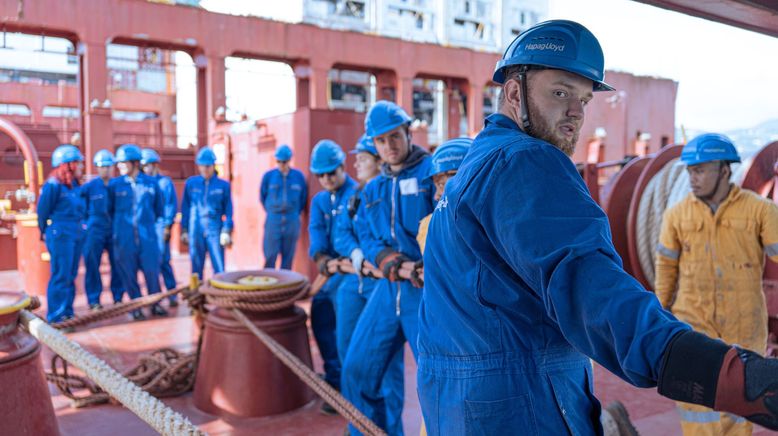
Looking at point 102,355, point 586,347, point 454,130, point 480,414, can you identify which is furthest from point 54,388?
point 454,130

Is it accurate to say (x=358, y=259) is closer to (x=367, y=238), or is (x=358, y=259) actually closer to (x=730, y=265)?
(x=367, y=238)

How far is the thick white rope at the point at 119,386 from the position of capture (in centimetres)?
189

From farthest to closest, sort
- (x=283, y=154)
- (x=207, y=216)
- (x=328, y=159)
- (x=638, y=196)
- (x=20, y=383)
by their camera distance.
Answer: (x=207, y=216)
(x=283, y=154)
(x=638, y=196)
(x=328, y=159)
(x=20, y=383)

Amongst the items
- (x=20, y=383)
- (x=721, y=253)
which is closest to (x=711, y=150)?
(x=721, y=253)

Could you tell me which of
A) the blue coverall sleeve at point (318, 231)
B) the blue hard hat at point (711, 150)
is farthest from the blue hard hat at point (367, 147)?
the blue hard hat at point (711, 150)

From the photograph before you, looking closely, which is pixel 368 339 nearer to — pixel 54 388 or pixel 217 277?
pixel 217 277

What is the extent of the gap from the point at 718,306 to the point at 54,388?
4.33 meters

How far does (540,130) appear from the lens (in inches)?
55.1

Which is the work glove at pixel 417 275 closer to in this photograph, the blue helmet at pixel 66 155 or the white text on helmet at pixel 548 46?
the white text on helmet at pixel 548 46

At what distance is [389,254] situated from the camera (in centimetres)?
319

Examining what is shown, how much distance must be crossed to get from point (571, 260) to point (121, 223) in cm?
672

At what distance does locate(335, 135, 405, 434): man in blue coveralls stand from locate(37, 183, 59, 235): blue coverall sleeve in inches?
139

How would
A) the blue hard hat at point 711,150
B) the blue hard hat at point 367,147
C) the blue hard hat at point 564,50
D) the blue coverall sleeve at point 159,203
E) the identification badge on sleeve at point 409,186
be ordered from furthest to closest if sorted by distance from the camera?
1. the blue coverall sleeve at point 159,203
2. the blue hard hat at point 367,147
3. the identification badge on sleeve at point 409,186
4. the blue hard hat at point 711,150
5. the blue hard hat at point 564,50

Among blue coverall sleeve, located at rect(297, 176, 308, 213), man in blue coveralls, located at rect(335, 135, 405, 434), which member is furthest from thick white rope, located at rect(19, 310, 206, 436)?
blue coverall sleeve, located at rect(297, 176, 308, 213)
